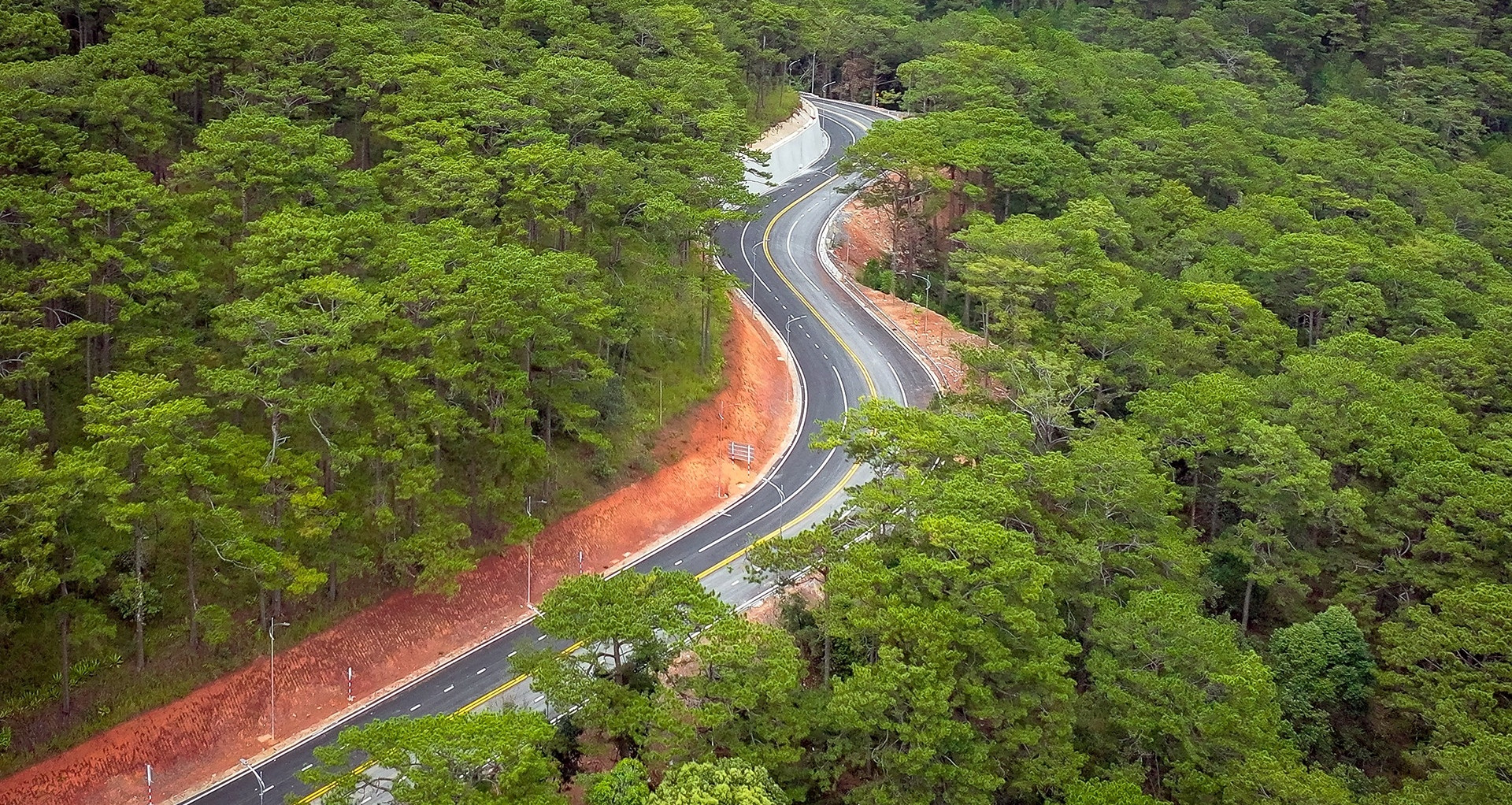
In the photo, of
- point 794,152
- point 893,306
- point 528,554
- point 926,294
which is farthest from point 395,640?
point 794,152

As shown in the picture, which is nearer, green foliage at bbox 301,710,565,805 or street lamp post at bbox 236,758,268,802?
green foliage at bbox 301,710,565,805

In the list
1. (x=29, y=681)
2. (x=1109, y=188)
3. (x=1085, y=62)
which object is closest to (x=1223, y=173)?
(x=1109, y=188)

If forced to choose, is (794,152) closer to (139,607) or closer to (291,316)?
(291,316)

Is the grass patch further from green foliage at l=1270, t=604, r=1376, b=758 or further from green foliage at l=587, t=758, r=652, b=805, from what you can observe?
green foliage at l=587, t=758, r=652, b=805

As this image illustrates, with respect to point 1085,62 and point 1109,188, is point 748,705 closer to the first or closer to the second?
point 1109,188

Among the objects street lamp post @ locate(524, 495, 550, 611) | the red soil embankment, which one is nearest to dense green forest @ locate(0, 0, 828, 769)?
street lamp post @ locate(524, 495, 550, 611)

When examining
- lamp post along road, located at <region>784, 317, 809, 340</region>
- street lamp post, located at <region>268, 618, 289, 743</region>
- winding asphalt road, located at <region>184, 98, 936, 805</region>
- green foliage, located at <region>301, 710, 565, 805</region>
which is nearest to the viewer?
green foliage, located at <region>301, 710, 565, 805</region>

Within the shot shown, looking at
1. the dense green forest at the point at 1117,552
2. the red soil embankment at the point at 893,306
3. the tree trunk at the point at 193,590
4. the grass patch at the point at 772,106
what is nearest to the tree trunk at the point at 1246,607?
the dense green forest at the point at 1117,552

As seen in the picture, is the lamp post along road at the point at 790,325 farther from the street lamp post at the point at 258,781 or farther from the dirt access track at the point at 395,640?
the street lamp post at the point at 258,781
